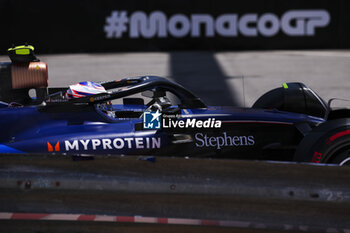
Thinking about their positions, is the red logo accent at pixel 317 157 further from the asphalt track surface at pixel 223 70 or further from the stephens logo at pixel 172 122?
the asphalt track surface at pixel 223 70

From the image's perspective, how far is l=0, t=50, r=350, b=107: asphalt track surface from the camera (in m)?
10.4

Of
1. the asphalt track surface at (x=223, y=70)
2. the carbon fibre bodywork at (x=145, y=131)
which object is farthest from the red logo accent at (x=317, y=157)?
the asphalt track surface at (x=223, y=70)

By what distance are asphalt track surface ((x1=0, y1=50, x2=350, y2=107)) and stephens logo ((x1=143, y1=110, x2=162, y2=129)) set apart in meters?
4.52

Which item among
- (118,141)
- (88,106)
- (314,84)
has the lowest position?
(314,84)

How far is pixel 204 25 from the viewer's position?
52.4 feet

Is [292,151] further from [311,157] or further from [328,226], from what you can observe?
[328,226]

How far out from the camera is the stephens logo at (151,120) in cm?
470

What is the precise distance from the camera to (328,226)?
3.27 m

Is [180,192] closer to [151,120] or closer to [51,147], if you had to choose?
[151,120]

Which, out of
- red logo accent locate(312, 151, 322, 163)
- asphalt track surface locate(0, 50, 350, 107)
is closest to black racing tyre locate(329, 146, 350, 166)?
red logo accent locate(312, 151, 322, 163)

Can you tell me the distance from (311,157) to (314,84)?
7.07m

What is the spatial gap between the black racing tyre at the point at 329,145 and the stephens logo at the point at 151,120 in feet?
4.73

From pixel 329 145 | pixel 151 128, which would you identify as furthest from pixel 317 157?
pixel 151 128

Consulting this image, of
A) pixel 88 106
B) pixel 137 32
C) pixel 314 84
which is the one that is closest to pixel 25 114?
pixel 88 106
